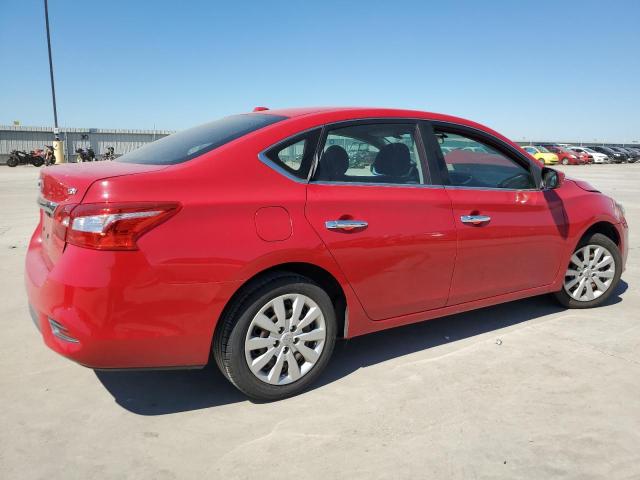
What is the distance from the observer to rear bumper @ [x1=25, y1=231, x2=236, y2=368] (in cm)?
239

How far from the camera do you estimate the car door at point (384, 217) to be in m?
2.97

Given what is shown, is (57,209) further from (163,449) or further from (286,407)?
(286,407)

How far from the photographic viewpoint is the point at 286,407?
289 cm

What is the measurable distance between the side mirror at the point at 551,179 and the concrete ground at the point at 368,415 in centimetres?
112

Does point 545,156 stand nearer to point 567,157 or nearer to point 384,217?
point 567,157

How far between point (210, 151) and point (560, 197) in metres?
2.81

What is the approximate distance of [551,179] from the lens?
3986mm

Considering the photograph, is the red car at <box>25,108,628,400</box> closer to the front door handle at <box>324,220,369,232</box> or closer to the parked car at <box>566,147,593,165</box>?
the front door handle at <box>324,220,369,232</box>

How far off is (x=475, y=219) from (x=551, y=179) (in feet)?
3.00

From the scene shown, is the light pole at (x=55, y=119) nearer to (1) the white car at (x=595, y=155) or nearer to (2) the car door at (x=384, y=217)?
(2) the car door at (x=384, y=217)

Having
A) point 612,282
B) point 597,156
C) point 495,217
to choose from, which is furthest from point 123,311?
point 597,156

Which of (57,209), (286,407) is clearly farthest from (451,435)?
(57,209)

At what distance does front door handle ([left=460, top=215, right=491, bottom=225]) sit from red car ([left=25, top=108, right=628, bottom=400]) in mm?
11

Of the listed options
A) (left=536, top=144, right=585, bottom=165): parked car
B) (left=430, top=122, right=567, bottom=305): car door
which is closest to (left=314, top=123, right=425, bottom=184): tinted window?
(left=430, top=122, right=567, bottom=305): car door
